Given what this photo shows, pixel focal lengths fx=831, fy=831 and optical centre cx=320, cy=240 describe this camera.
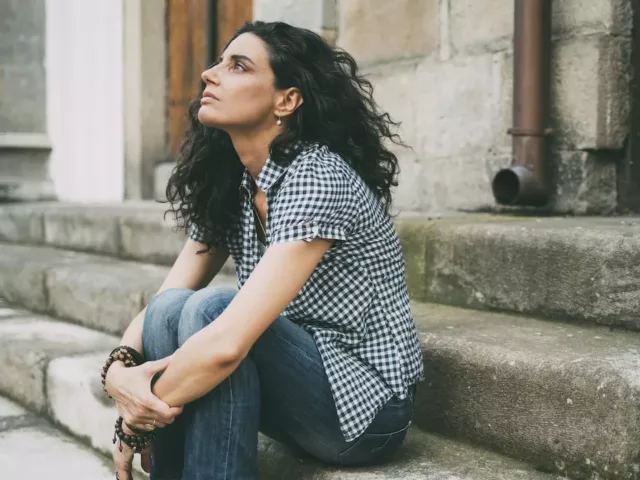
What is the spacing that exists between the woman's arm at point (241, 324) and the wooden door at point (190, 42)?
12.1ft

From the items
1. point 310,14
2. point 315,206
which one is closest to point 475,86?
point 310,14

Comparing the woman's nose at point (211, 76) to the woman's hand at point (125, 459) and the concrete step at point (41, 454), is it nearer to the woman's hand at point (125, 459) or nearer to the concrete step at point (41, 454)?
the woman's hand at point (125, 459)

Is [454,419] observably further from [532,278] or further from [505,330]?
[532,278]

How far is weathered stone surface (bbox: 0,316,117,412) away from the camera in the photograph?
9.64 feet

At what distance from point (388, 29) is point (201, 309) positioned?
1.97 m

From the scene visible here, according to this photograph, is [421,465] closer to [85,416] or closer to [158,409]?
[158,409]

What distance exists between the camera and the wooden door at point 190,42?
A: 206 inches

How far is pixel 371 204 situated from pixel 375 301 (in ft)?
0.72

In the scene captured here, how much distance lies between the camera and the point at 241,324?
5.40 feet

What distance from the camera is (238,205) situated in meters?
2.07

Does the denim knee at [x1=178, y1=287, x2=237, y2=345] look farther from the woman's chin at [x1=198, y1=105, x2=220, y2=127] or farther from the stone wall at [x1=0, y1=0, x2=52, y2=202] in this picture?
the stone wall at [x1=0, y1=0, x2=52, y2=202]

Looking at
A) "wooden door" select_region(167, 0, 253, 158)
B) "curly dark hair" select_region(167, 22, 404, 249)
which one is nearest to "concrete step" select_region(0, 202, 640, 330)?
"curly dark hair" select_region(167, 22, 404, 249)

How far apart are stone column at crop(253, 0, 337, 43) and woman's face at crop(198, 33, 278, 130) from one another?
1688 mm

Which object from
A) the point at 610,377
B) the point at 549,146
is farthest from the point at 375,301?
the point at 549,146
